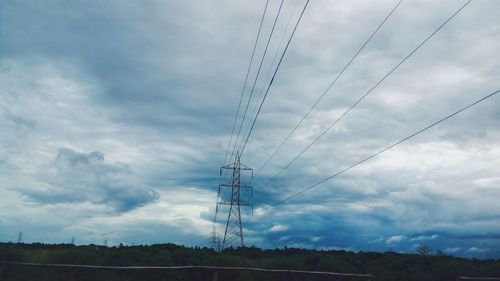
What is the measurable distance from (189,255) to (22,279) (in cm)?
2066

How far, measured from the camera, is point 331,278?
1783 centimetres

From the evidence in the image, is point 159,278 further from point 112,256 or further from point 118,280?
point 112,256

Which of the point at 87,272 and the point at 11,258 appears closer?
the point at 87,272

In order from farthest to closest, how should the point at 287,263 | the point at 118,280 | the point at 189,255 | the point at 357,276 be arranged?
the point at 189,255 < the point at 287,263 < the point at 357,276 < the point at 118,280

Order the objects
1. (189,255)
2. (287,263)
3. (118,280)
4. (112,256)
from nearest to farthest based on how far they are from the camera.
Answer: (118,280) < (287,263) < (112,256) < (189,255)

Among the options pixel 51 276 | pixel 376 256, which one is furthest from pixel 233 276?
pixel 376 256

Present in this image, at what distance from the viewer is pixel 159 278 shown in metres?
18.3

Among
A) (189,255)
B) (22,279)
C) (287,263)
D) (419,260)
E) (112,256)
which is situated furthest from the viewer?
(419,260)

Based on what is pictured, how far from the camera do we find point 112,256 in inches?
1099

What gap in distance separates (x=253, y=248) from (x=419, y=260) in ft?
56.0

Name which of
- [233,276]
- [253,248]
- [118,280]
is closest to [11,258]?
[118,280]

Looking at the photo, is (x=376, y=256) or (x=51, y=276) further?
(x=376, y=256)

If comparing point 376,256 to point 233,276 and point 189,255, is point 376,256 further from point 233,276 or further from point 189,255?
point 233,276

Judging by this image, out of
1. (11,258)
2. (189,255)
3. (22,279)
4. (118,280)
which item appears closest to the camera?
(22,279)
